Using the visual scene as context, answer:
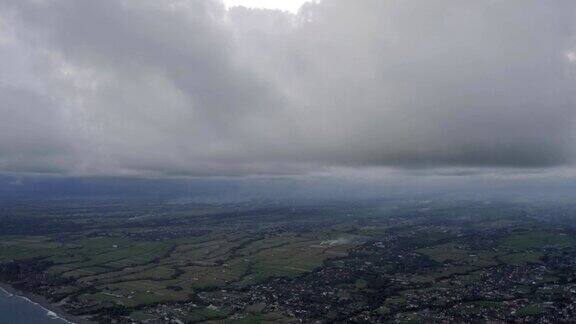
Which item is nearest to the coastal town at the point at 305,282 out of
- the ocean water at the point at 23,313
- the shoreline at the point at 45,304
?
the shoreline at the point at 45,304

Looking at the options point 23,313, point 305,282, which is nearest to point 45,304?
point 23,313

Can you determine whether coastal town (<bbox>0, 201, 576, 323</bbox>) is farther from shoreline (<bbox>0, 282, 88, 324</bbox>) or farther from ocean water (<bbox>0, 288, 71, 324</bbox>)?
ocean water (<bbox>0, 288, 71, 324</bbox>)

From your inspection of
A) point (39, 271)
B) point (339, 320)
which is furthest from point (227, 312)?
point (39, 271)

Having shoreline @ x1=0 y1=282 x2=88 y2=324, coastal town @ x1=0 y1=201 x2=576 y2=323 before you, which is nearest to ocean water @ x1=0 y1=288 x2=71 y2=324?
shoreline @ x1=0 y1=282 x2=88 y2=324

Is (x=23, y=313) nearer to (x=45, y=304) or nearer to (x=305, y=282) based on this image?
(x=45, y=304)

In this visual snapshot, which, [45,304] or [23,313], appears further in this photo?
[45,304]

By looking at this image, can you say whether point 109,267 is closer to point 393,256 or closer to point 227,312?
point 227,312

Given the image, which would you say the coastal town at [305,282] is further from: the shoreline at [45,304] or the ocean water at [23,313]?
the ocean water at [23,313]
